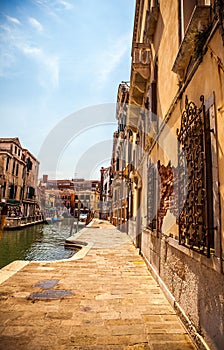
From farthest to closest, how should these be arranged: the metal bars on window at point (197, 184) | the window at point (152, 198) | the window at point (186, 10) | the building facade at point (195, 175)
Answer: the window at point (152, 198)
the window at point (186, 10)
the metal bars on window at point (197, 184)
the building facade at point (195, 175)

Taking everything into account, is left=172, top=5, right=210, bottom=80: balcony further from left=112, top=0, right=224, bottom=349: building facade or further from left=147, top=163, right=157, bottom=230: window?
left=147, top=163, right=157, bottom=230: window

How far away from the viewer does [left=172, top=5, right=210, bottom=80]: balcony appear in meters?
2.76

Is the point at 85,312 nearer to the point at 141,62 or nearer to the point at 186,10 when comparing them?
the point at 186,10

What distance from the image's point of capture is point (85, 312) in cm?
364

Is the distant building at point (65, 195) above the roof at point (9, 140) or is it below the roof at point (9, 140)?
below

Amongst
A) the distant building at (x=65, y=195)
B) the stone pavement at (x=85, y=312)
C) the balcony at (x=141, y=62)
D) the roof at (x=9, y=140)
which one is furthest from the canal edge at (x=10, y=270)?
the distant building at (x=65, y=195)

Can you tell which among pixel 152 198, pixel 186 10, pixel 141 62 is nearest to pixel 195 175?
pixel 186 10

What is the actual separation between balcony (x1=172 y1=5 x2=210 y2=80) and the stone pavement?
3.78 metres

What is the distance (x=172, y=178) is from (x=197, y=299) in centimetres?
218

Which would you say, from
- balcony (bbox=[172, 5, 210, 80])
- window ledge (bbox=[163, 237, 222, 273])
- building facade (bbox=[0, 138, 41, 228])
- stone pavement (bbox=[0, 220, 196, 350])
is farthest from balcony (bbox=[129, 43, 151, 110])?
building facade (bbox=[0, 138, 41, 228])

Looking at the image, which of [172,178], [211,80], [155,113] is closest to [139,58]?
[155,113]

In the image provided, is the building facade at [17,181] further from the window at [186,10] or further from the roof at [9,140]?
the window at [186,10]

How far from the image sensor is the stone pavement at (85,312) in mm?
2818

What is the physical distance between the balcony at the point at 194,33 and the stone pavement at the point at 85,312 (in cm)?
378
